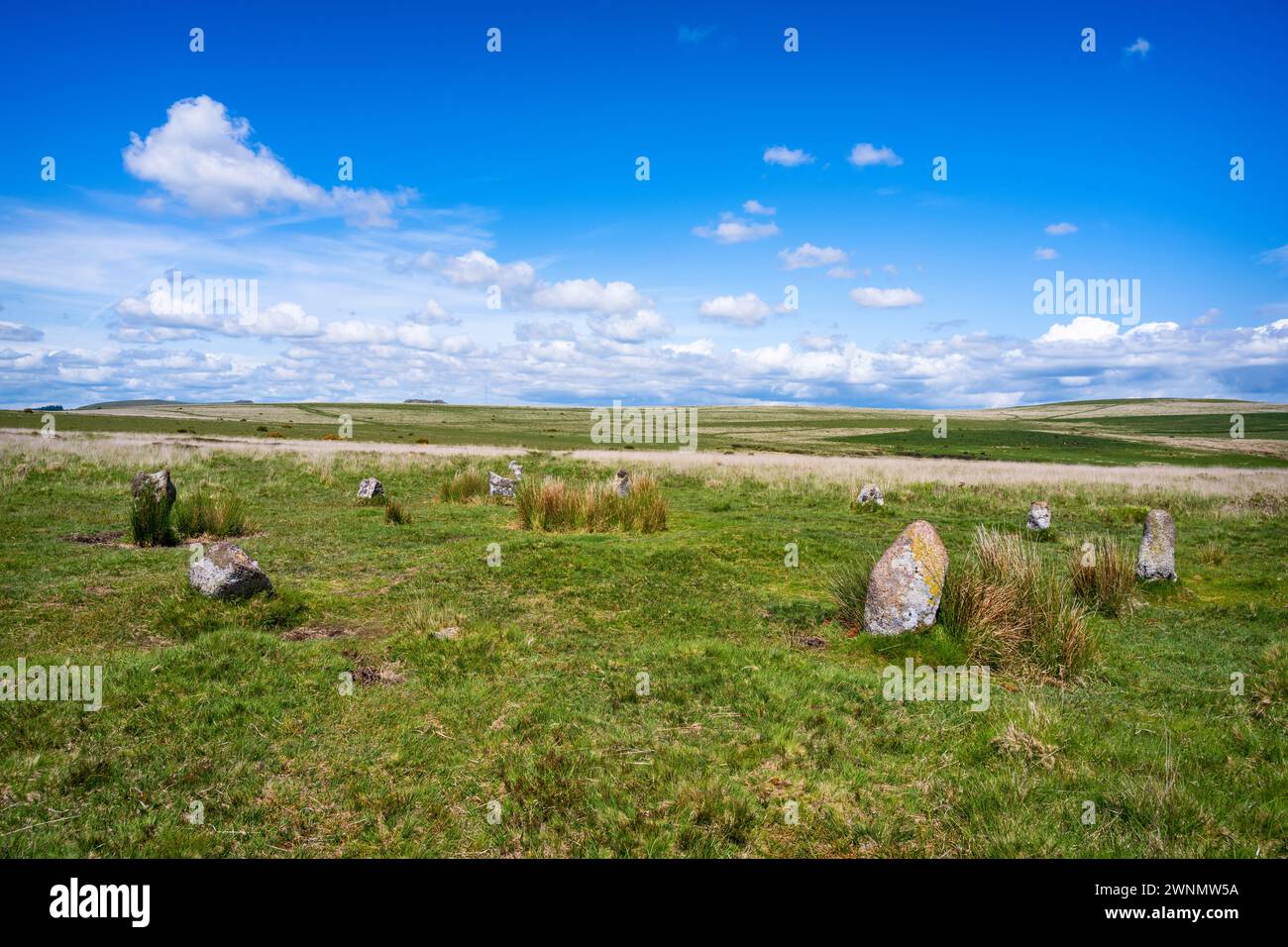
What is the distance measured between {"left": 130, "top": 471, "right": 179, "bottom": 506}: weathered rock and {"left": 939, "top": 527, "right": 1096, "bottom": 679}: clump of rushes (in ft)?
49.6

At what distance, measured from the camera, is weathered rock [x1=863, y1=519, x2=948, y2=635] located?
8.91 metres

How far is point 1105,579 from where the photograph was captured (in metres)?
11.2

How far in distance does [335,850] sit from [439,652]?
347cm

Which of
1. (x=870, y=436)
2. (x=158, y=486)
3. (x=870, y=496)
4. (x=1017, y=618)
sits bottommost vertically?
(x=1017, y=618)

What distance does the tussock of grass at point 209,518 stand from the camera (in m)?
14.3

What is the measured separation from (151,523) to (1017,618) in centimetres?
1560

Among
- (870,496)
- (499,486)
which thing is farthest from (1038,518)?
(499,486)

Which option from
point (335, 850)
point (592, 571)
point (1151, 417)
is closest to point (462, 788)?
point (335, 850)

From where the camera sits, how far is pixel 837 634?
948 centimetres

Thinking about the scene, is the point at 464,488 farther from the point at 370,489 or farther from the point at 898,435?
the point at 898,435

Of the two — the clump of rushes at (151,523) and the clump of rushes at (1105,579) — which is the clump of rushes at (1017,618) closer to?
the clump of rushes at (1105,579)

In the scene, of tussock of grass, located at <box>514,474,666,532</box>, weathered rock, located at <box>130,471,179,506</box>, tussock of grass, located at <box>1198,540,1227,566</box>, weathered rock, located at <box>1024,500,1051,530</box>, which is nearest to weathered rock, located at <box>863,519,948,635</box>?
tussock of grass, located at <box>514,474,666,532</box>
